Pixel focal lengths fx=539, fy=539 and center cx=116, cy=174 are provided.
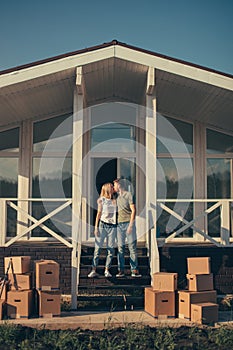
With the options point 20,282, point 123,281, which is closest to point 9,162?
point 20,282

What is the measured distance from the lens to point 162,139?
11555 millimetres

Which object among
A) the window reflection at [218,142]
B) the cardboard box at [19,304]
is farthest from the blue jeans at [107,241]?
the window reflection at [218,142]

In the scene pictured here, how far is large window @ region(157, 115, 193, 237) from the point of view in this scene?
37.4 ft

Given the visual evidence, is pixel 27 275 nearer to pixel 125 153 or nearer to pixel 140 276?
pixel 140 276

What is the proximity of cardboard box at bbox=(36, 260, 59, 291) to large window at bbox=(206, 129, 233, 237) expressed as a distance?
4.41 metres

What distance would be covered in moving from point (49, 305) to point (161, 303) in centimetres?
168

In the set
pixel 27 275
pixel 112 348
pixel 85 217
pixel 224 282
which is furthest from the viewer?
pixel 85 217

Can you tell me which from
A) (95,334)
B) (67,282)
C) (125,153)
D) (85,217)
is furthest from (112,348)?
(125,153)

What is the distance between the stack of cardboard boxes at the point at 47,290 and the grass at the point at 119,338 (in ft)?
2.33

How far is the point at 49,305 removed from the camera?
8.07 metres

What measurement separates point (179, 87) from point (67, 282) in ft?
13.6

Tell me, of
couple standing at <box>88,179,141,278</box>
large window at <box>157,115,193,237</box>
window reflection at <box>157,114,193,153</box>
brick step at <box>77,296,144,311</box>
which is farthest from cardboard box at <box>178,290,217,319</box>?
window reflection at <box>157,114,193,153</box>

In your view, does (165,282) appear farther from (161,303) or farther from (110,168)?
(110,168)

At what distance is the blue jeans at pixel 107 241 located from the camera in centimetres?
916
